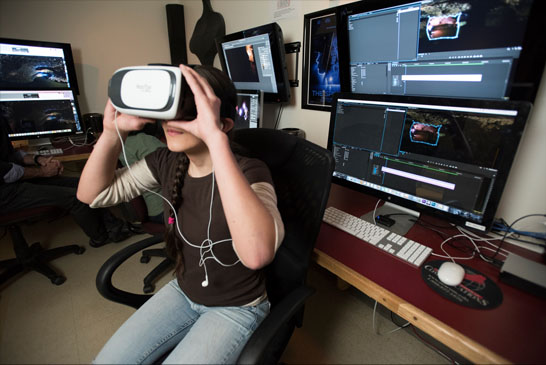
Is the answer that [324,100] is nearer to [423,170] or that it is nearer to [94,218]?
[423,170]

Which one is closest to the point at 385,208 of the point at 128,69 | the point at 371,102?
the point at 371,102

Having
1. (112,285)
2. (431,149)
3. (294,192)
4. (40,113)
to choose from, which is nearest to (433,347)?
(431,149)

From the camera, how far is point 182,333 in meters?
0.89

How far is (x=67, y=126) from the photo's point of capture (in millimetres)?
2379

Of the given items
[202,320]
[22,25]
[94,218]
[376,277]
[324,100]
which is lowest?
[94,218]

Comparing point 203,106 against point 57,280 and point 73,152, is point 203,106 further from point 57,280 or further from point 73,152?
A: point 73,152

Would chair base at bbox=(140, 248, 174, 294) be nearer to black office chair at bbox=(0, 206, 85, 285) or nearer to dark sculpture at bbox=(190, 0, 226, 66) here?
black office chair at bbox=(0, 206, 85, 285)

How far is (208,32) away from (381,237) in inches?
88.2

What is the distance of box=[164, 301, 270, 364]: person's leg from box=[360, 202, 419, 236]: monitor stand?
0.58 metres

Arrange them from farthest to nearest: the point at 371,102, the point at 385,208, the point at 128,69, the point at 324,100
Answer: the point at 324,100
the point at 385,208
the point at 371,102
the point at 128,69

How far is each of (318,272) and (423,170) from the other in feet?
3.70

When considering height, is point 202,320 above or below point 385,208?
below

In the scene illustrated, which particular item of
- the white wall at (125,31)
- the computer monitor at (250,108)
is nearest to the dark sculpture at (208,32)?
the white wall at (125,31)

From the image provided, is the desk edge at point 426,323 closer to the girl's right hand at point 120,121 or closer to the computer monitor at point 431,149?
the computer monitor at point 431,149
